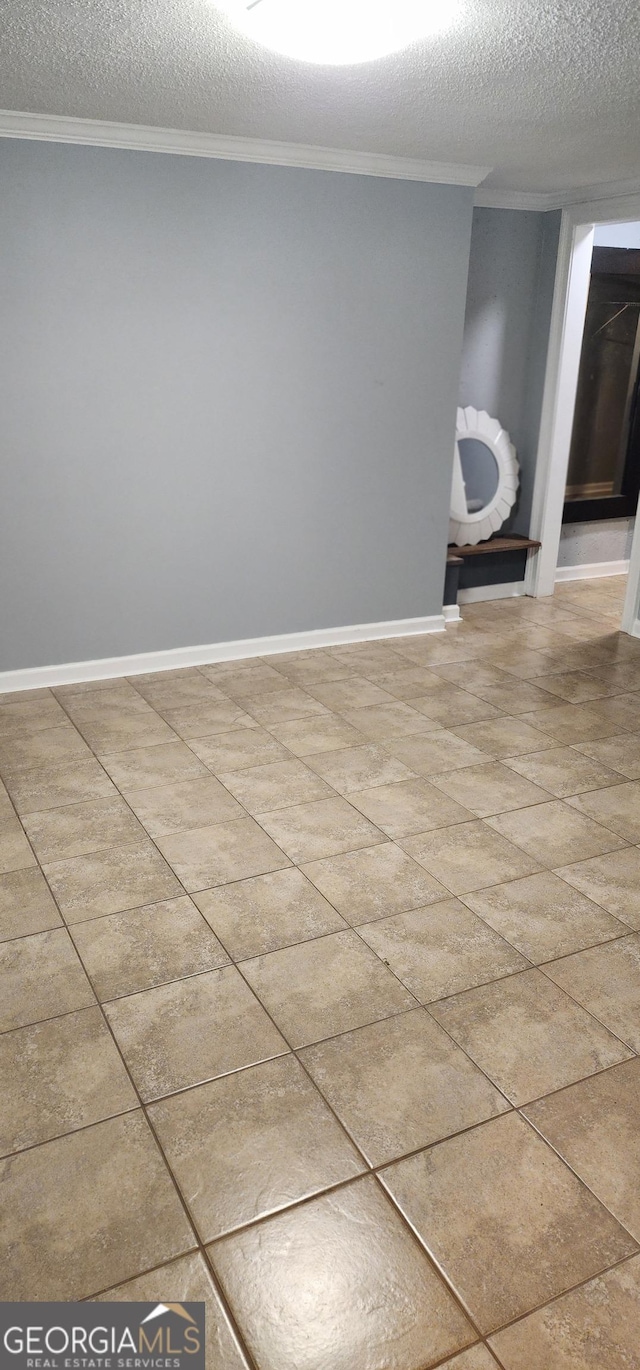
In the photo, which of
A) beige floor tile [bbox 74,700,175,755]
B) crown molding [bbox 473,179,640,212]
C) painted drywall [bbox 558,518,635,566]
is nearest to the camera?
beige floor tile [bbox 74,700,175,755]

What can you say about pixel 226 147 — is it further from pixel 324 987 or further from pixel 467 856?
pixel 324 987

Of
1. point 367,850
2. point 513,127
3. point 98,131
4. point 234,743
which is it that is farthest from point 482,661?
point 98,131

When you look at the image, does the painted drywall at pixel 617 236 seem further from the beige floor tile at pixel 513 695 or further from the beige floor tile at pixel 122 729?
the beige floor tile at pixel 122 729

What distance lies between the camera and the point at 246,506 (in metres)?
4.62

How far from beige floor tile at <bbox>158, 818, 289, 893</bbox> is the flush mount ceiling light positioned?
2395 millimetres

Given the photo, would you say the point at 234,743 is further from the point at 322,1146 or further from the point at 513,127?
the point at 513,127

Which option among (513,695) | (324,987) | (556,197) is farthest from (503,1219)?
(556,197)

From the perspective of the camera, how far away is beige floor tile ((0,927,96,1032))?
231 cm

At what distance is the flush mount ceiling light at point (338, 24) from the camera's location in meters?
2.48

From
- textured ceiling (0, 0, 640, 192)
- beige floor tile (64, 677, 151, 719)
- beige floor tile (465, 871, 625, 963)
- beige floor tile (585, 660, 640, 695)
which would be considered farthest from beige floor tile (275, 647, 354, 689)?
textured ceiling (0, 0, 640, 192)

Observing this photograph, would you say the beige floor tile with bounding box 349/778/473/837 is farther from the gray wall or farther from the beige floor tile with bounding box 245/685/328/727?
the gray wall

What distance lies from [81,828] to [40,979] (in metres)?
0.81

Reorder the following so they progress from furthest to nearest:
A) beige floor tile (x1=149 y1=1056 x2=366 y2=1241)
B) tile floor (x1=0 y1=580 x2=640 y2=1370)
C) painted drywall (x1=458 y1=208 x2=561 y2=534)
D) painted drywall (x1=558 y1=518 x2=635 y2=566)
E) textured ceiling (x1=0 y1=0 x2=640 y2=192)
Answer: painted drywall (x1=558 y1=518 x2=635 y2=566), painted drywall (x1=458 y1=208 x2=561 y2=534), textured ceiling (x1=0 y1=0 x2=640 y2=192), beige floor tile (x1=149 y1=1056 x2=366 y2=1241), tile floor (x1=0 y1=580 x2=640 y2=1370)

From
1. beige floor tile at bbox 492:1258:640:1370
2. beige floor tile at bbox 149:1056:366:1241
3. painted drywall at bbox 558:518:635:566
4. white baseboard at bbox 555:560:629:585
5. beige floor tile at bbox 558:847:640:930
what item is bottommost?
beige floor tile at bbox 492:1258:640:1370
